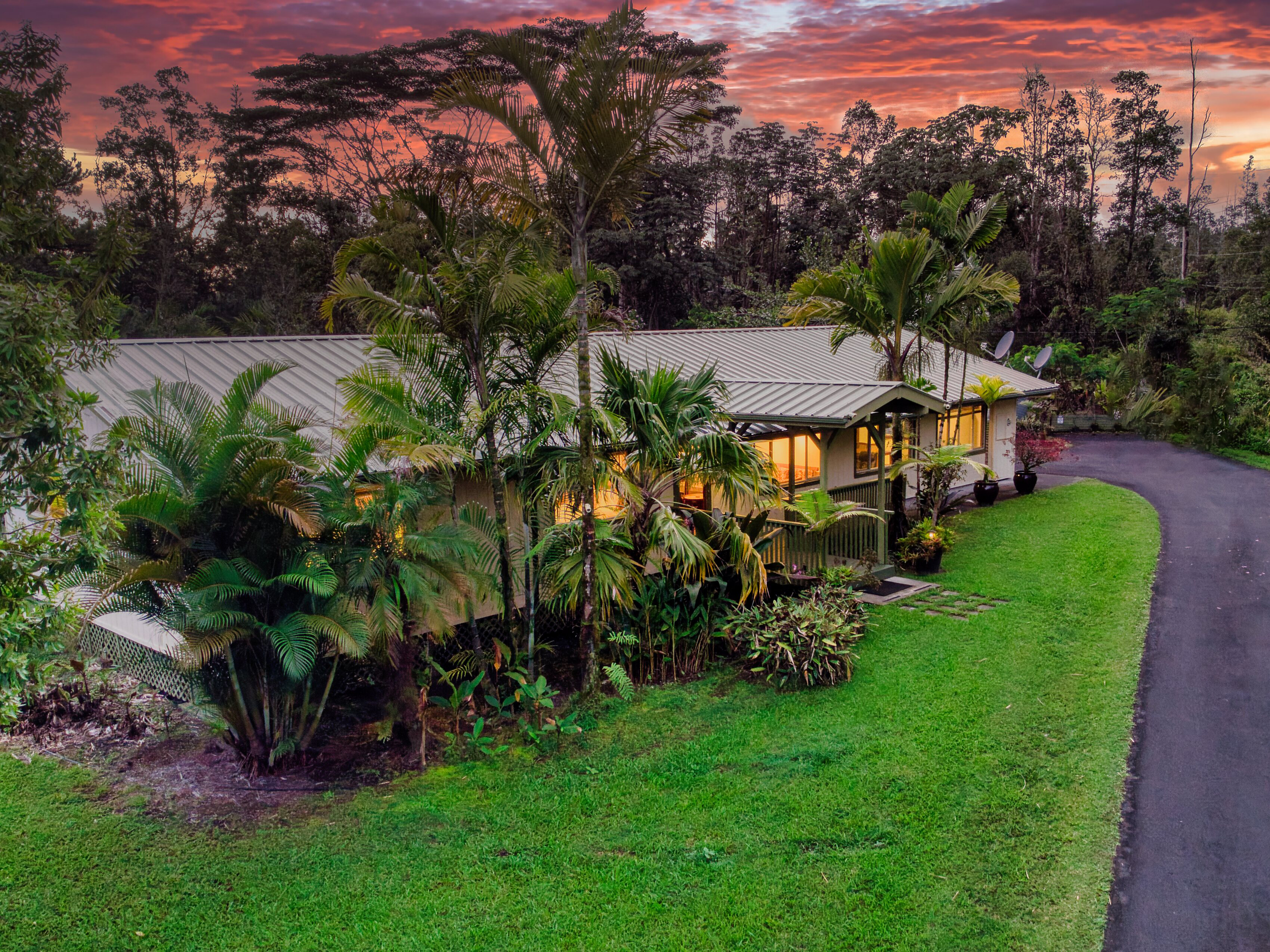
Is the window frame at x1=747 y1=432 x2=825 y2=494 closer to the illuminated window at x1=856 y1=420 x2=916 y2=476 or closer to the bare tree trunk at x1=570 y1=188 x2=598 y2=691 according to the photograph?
the illuminated window at x1=856 y1=420 x2=916 y2=476

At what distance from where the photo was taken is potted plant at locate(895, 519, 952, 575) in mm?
14047

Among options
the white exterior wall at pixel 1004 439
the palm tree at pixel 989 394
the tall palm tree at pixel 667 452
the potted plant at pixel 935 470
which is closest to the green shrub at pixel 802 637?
the tall palm tree at pixel 667 452

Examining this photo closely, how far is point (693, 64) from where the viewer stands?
26.7 ft

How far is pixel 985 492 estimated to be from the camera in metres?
19.6

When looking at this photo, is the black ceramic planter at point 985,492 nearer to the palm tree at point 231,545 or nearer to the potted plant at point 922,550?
the potted plant at point 922,550

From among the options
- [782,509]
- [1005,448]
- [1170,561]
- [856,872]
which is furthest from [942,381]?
[856,872]

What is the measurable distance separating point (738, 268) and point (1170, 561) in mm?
33557

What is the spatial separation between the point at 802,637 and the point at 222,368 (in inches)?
328

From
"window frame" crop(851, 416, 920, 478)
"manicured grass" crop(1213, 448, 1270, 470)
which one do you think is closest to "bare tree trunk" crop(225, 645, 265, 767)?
"window frame" crop(851, 416, 920, 478)

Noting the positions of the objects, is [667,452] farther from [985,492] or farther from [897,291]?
[985,492]

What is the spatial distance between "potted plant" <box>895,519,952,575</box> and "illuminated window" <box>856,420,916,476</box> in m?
1.95

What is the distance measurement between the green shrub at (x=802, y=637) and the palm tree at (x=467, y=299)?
121 inches

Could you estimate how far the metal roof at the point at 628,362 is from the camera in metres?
10.4

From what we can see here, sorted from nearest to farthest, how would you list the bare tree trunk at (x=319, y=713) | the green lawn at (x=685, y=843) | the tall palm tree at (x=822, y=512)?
the green lawn at (x=685, y=843), the bare tree trunk at (x=319, y=713), the tall palm tree at (x=822, y=512)
